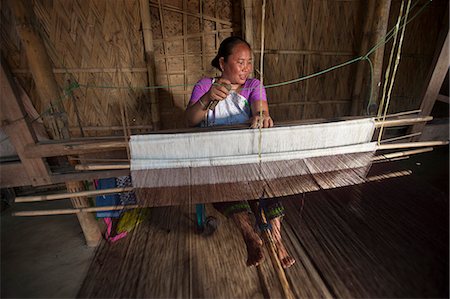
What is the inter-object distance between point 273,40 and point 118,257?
314cm

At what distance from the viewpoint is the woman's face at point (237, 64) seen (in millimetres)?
1679

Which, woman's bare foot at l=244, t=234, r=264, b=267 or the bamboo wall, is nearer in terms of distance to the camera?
woman's bare foot at l=244, t=234, r=264, b=267

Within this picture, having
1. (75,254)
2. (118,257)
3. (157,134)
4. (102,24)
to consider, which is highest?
(102,24)

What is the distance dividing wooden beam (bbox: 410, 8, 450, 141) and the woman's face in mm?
1146

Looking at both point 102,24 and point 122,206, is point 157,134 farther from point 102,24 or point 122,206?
point 102,24

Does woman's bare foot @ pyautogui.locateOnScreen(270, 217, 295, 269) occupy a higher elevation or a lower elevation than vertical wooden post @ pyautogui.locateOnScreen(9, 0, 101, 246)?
lower

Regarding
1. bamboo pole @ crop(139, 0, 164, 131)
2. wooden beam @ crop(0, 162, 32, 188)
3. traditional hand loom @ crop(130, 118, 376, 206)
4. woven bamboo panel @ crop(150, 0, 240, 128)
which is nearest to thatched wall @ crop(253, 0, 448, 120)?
woven bamboo panel @ crop(150, 0, 240, 128)

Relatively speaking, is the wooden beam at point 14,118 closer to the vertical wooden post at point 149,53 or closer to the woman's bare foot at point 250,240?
the woman's bare foot at point 250,240

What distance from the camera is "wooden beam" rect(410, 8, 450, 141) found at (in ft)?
4.63

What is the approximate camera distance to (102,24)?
9.14ft

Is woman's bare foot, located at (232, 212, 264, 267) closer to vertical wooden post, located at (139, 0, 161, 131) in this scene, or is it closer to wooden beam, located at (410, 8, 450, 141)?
wooden beam, located at (410, 8, 450, 141)

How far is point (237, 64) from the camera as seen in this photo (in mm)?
1711

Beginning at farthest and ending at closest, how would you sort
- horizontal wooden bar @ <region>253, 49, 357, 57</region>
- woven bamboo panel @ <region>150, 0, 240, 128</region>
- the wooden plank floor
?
horizontal wooden bar @ <region>253, 49, 357, 57</region> < woven bamboo panel @ <region>150, 0, 240, 128</region> < the wooden plank floor

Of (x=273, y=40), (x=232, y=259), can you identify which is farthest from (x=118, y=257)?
(x=273, y=40)
